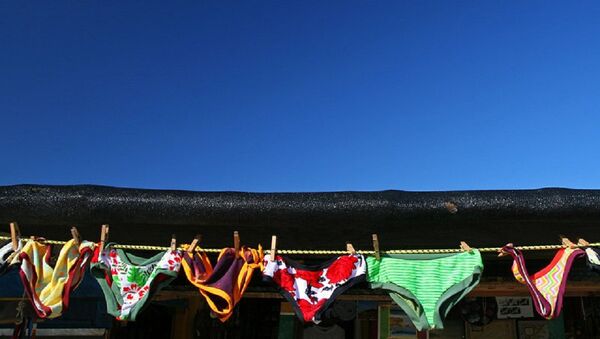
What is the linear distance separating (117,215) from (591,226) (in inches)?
105

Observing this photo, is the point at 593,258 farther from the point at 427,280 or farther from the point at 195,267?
the point at 195,267

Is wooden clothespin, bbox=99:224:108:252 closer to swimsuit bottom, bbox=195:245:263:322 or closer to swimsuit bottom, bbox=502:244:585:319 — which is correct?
swimsuit bottom, bbox=195:245:263:322

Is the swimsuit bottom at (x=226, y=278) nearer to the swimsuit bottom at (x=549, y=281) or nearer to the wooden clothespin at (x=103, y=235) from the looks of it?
the wooden clothespin at (x=103, y=235)

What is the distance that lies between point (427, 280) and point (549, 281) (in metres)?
0.66

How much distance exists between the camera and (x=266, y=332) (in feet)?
21.6

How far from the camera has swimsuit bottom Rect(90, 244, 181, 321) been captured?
297 cm

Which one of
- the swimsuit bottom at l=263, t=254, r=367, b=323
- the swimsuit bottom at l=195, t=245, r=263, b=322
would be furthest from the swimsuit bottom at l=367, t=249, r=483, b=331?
the swimsuit bottom at l=195, t=245, r=263, b=322

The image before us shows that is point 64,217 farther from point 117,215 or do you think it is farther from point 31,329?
point 31,329

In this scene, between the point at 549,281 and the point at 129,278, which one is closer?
the point at 549,281

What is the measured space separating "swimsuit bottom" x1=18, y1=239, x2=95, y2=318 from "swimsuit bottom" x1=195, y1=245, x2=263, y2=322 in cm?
63

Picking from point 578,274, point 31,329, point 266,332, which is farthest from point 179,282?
point 578,274

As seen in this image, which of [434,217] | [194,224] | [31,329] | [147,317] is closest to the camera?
[434,217]

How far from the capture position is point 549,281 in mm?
2893

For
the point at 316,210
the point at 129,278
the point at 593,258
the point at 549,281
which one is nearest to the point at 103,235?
the point at 129,278
